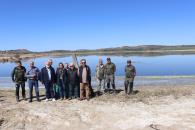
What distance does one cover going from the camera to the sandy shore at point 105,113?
39.8 feet

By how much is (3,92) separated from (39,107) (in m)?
4.15

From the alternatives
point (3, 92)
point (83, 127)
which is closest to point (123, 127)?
point (83, 127)

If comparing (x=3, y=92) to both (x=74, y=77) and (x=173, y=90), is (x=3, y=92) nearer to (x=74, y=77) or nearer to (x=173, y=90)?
(x=74, y=77)

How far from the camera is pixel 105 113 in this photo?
13172 mm

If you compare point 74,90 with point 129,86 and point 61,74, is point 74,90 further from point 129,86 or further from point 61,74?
point 129,86

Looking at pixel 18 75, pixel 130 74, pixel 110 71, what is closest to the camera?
pixel 18 75

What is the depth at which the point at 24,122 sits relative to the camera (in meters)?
12.6

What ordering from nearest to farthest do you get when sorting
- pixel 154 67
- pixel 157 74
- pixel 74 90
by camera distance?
1. pixel 74 90
2. pixel 157 74
3. pixel 154 67

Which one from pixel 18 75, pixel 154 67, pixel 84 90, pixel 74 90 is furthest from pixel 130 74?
pixel 154 67

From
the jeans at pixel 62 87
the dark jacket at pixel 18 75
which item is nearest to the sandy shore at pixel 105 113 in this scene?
the jeans at pixel 62 87

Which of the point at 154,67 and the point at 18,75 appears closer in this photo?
the point at 18,75

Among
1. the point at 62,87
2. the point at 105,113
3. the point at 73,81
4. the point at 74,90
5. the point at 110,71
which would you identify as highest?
the point at 110,71

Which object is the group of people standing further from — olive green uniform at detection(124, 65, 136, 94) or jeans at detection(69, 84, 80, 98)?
olive green uniform at detection(124, 65, 136, 94)

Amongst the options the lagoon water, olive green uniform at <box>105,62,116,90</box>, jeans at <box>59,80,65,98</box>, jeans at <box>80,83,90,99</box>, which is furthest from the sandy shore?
the lagoon water
